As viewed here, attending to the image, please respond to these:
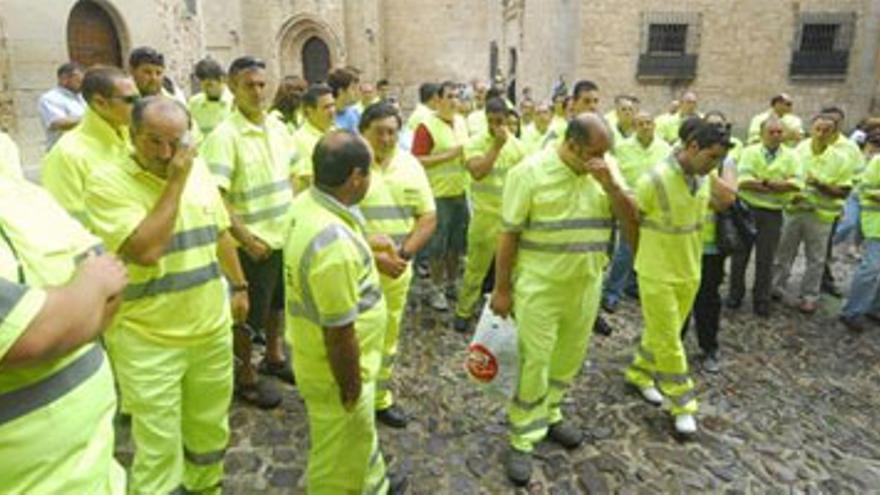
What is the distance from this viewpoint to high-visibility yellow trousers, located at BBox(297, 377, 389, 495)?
9.64 ft

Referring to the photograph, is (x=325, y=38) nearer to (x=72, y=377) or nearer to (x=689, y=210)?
(x=689, y=210)

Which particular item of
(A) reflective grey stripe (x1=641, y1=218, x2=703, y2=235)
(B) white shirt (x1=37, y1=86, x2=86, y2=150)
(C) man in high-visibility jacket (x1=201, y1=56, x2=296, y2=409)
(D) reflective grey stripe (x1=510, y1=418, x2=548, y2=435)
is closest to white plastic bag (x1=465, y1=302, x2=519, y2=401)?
(D) reflective grey stripe (x1=510, y1=418, x2=548, y2=435)

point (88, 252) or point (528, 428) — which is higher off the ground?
point (88, 252)

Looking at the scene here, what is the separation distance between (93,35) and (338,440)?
11899mm

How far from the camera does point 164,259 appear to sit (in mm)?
2885

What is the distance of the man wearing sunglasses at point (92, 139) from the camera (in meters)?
3.71

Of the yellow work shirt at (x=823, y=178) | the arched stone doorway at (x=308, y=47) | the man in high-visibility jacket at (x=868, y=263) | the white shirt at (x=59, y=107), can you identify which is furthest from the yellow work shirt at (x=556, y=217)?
the arched stone doorway at (x=308, y=47)

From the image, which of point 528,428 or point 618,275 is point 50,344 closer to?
point 528,428

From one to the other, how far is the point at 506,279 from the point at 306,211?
1562 mm

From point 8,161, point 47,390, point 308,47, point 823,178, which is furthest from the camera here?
point 308,47

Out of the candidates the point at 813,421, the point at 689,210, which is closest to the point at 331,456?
the point at 689,210

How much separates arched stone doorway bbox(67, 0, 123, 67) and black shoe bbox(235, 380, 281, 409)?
9.59m

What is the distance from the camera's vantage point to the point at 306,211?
2771mm

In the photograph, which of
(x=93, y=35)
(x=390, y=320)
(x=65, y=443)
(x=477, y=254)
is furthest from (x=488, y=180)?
(x=93, y=35)
